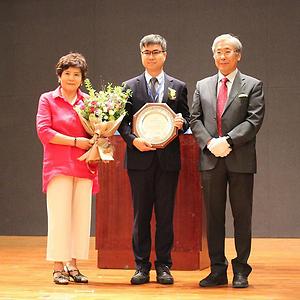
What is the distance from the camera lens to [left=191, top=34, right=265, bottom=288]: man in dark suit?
399 cm

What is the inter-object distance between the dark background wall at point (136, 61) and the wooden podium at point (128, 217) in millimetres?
2499

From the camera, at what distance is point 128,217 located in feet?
16.1

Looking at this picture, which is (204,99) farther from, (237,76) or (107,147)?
(107,147)

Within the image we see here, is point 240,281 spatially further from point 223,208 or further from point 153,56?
point 153,56

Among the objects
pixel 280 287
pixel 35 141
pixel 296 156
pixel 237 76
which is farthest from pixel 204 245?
pixel 35 141

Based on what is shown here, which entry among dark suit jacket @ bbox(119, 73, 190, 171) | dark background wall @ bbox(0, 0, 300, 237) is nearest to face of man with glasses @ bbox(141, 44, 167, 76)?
dark suit jacket @ bbox(119, 73, 190, 171)

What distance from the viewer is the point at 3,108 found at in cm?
779

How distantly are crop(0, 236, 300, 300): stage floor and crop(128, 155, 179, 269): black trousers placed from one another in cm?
20

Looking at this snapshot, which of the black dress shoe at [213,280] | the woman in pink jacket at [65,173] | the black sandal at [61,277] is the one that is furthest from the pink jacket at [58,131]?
the black dress shoe at [213,280]

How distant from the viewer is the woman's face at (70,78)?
4191 millimetres

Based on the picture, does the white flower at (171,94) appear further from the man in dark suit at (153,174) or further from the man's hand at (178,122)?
the man's hand at (178,122)

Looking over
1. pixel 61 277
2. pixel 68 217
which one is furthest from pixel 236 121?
pixel 61 277

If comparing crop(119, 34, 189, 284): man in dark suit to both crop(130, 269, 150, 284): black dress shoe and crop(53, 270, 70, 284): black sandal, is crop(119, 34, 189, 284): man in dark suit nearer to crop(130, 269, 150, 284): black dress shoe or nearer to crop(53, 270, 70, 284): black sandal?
A: crop(130, 269, 150, 284): black dress shoe

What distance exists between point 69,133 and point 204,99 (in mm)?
874
